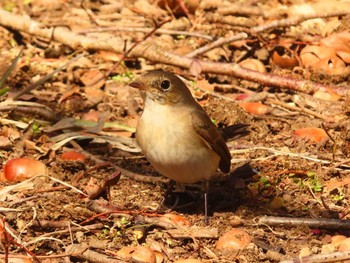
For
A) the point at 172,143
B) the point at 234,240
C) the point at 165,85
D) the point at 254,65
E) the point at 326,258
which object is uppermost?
the point at 165,85

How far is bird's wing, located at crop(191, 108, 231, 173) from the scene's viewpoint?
18.0 feet

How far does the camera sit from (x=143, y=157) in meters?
6.48

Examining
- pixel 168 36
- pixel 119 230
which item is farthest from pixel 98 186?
pixel 168 36

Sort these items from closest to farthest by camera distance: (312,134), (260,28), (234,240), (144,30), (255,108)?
(234,240), (312,134), (255,108), (260,28), (144,30)

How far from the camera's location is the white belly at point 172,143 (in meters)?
5.28

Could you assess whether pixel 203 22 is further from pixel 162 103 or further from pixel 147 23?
pixel 162 103

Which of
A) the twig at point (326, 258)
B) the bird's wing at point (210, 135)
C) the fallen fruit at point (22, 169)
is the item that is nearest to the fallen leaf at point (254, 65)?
the bird's wing at point (210, 135)

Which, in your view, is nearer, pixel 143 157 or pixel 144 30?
pixel 143 157

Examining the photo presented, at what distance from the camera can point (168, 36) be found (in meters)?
8.77

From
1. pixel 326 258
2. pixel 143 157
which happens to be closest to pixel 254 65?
pixel 143 157

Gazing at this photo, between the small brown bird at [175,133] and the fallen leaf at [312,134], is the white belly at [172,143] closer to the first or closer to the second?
the small brown bird at [175,133]

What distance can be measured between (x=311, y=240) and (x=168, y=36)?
4200 mm

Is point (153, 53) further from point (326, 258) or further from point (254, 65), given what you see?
point (326, 258)

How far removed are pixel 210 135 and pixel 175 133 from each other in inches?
13.4
